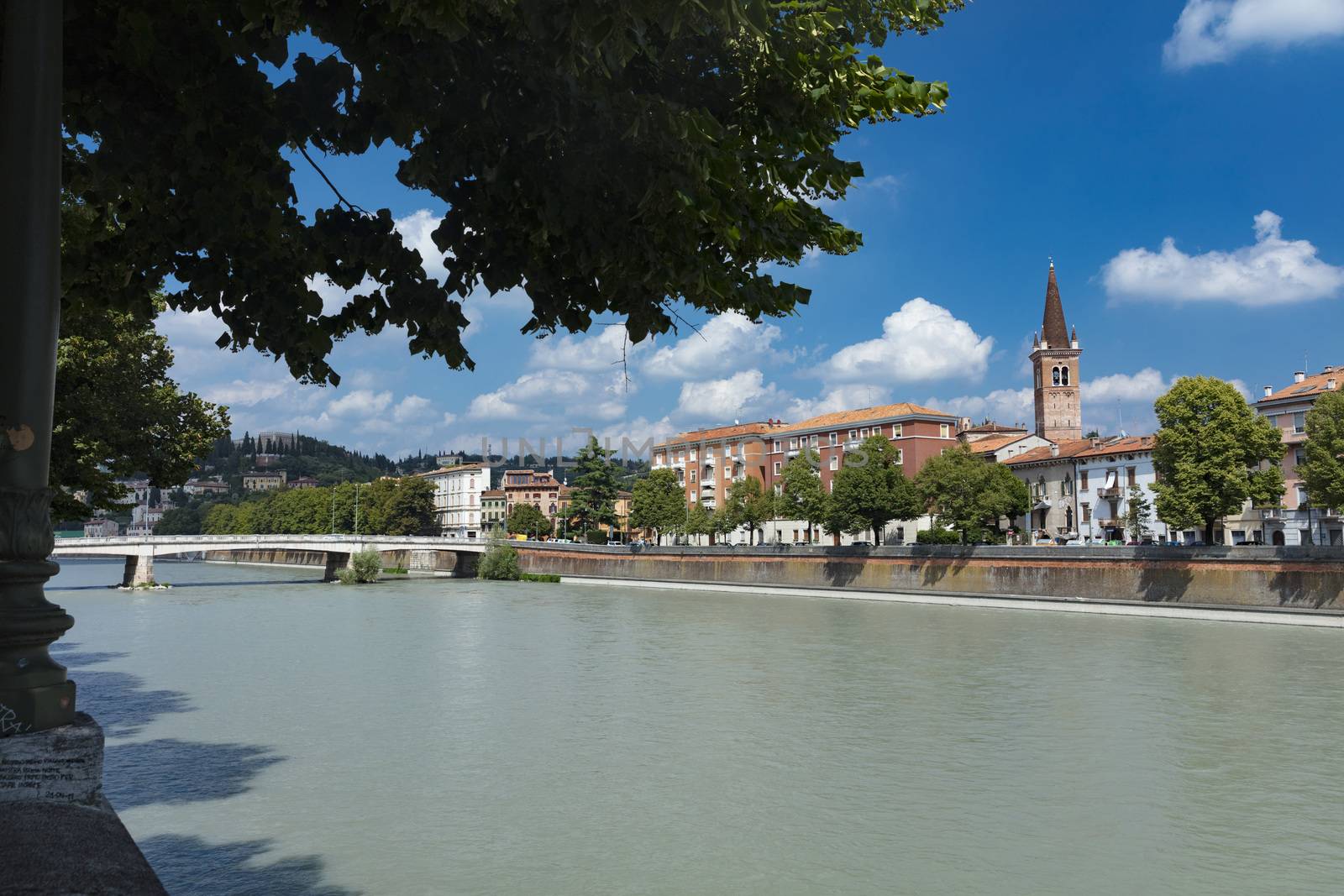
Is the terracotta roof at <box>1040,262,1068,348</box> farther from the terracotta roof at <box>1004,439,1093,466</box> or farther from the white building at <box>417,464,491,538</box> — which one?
the white building at <box>417,464,491,538</box>

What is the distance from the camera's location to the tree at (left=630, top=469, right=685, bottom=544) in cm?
8938

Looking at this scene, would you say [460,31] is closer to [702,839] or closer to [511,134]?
[511,134]

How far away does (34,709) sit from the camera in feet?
12.8

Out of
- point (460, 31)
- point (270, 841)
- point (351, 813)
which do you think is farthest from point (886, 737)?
point (460, 31)

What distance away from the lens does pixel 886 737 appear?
18016mm

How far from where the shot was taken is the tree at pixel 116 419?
62.7ft

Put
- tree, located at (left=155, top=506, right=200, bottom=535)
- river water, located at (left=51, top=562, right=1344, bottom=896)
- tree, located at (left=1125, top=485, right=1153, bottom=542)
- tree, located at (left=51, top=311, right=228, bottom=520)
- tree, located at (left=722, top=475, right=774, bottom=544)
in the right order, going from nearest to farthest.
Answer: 1. river water, located at (left=51, top=562, right=1344, bottom=896)
2. tree, located at (left=51, top=311, right=228, bottom=520)
3. tree, located at (left=1125, top=485, right=1153, bottom=542)
4. tree, located at (left=722, top=475, right=774, bottom=544)
5. tree, located at (left=155, top=506, right=200, bottom=535)

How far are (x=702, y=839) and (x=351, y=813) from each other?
174 inches

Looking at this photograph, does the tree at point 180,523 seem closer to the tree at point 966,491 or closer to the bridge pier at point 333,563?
the bridge pier at point 333,563

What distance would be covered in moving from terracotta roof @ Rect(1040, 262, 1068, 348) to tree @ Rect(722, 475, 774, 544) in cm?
3339

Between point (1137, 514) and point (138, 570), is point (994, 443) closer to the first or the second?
point (1137, 514)

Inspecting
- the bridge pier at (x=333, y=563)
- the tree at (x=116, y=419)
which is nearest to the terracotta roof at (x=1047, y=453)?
the bridge pier at (x=333, y=563)

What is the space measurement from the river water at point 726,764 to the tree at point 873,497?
31.2 meters

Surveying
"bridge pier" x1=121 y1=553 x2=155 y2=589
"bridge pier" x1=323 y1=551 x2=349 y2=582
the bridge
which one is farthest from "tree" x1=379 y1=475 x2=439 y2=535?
"bridge pier" x1=121 y1=553 x2=155 y2=589
